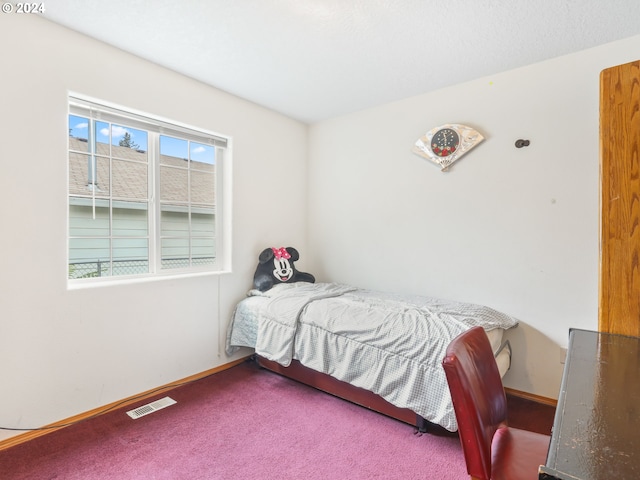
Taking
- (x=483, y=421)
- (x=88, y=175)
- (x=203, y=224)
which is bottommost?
(x=483, y=421)

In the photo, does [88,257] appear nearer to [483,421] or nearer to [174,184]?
[174,184]

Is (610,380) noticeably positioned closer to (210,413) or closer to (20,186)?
(210,413)

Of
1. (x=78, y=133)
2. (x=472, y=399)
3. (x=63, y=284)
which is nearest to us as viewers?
(x=472, y=399)

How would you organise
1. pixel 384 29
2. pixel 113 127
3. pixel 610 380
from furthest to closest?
1. pixel 113 127
2. pixel 384 29
3. pixel 610 380

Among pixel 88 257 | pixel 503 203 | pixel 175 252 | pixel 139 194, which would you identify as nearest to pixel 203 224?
pixel 175 252

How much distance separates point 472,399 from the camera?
981 millimetres

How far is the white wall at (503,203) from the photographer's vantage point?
2.28 meters

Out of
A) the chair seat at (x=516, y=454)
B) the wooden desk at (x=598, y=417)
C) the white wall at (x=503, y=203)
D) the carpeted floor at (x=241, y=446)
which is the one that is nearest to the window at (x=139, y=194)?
the carpeted floor at (x=241, y=446)

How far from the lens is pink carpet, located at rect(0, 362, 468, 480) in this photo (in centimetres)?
168

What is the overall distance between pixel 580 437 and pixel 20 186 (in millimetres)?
2683

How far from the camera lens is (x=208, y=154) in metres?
3.01

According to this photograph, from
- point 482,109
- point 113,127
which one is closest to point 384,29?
point 482,109

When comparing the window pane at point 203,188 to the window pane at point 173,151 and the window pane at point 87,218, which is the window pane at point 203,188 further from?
the window pane at point 87,218

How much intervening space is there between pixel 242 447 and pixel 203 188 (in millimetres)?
2078
